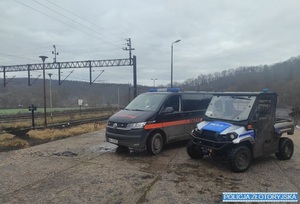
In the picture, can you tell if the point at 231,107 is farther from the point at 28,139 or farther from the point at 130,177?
the point at 28,139

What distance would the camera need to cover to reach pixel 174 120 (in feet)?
28.4

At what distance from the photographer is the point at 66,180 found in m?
5.57

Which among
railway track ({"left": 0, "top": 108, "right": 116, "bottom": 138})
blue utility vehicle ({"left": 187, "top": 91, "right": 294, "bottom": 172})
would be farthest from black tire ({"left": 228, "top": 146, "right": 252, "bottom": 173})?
railway track ({"left": 0, "top": 108, "right": 116, "bottom": 138})

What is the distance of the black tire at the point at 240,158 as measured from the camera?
19.5 ft

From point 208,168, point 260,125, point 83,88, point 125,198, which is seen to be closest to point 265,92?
point 260,125

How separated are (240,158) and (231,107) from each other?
1.41 meters

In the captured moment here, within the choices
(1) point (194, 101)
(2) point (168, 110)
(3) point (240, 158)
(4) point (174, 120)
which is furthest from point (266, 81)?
(3) point (240, 158)

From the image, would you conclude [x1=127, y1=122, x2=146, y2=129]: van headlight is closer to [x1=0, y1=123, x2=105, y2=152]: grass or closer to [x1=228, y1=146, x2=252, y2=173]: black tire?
[x1=228, y1=146, x2=252, y2=173]: black tire

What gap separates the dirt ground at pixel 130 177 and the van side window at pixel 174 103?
59.6 inches

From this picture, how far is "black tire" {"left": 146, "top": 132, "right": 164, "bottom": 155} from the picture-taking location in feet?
25.8

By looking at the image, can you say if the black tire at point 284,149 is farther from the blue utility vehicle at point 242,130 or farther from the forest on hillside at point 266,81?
the forest on hillside at point 266,81

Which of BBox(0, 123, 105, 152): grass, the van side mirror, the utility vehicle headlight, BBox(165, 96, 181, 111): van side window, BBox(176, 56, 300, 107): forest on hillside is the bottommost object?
BBox(0, 123, 105, 152): grass

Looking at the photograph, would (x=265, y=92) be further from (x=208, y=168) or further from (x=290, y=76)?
(x=290, y=76)

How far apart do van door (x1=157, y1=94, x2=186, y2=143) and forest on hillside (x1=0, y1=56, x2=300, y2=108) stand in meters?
40.1
